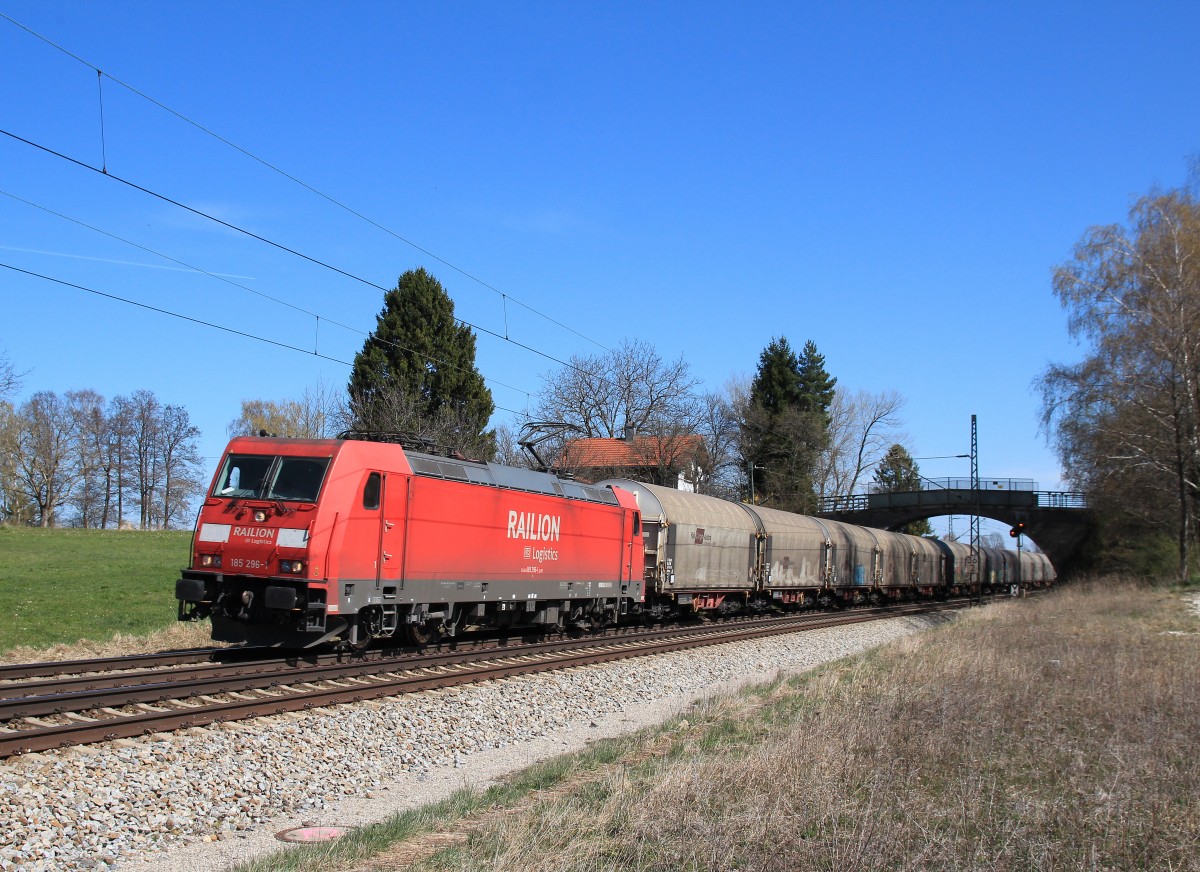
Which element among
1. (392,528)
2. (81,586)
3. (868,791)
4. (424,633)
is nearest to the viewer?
(868,791)

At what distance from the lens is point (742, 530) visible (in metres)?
27.5

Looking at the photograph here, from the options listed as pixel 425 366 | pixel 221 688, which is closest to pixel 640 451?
pixel 425 366

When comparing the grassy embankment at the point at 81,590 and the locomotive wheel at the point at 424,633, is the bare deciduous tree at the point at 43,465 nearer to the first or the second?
the grassy embankment at the point at 81,590

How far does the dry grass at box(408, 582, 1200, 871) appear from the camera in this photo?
5898 millimetres

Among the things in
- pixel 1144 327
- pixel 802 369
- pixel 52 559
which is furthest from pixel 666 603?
pixel 802 369

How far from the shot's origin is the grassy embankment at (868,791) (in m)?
5.93

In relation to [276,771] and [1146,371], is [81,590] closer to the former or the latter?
[276,771]

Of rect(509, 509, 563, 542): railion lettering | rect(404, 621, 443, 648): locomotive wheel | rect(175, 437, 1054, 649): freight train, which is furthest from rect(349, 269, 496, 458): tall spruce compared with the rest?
rect(404, 621, 443, 648): locomotive wheel

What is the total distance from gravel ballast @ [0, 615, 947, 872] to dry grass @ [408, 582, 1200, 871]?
1.62m

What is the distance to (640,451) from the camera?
55719 millimetres

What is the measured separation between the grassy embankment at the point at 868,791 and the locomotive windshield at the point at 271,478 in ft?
18.5

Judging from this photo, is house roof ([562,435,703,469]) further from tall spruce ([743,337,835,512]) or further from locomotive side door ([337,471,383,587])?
locomotive side door ([337,471,383,587])

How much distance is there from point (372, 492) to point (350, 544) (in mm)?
912

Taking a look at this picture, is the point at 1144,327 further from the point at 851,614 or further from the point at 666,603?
the point at 666,603
